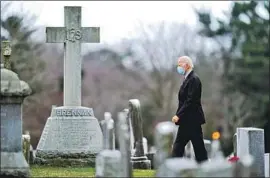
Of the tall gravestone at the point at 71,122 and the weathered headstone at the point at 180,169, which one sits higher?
the tall gravestone at the point at 71,122

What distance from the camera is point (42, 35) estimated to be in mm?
43406

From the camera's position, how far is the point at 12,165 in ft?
40.4

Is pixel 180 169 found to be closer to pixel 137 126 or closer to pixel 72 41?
pixel 72 41

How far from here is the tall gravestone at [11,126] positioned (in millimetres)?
12281

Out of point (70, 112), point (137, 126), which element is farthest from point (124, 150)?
point (137, 126)

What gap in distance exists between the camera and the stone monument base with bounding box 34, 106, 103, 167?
16.1 metres

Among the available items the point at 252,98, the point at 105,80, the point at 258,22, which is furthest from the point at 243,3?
the point at 105,80

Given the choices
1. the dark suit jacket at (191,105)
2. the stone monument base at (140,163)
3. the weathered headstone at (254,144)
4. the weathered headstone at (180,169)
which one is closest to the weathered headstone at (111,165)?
the weathered headstone at (180,169)

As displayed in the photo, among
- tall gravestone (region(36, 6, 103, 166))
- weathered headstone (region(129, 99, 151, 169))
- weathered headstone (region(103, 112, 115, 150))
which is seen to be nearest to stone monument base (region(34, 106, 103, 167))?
tall gravestone (region(36, 6, 103, 166))

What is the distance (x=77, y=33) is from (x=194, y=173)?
7.66m

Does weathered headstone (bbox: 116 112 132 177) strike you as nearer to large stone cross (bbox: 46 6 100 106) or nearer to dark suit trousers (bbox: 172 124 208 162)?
dark suit trousers (bbox: 172 124 208 162)

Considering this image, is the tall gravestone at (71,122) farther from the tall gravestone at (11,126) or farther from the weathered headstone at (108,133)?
the tall gravestone at (11,126)

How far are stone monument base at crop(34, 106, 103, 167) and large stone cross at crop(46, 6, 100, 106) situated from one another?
1.34 ft

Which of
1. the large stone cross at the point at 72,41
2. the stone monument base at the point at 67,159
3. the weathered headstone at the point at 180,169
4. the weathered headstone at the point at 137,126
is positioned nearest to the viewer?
the weathered headstone at the point at 180,169
